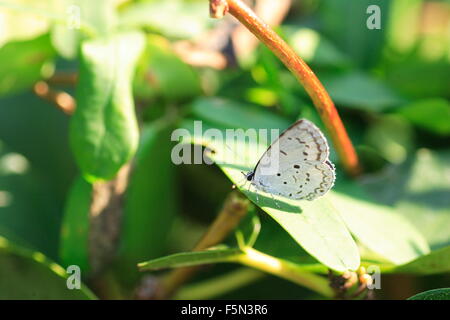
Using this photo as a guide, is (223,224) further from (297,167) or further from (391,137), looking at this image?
(391,137)

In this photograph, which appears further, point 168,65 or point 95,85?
point 168,65

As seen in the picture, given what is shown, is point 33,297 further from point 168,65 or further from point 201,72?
point 201,72

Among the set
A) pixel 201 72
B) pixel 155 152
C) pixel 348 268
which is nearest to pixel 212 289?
pixel 155 152

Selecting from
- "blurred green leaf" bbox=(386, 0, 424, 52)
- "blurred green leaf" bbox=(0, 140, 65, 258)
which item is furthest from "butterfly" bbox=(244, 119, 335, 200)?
"blurred green leaf" bbox=(386, 0, 424, 52)

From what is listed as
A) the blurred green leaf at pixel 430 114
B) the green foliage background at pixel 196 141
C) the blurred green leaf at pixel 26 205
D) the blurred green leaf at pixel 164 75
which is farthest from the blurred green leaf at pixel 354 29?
the blurred green leaf at pixel 26 205

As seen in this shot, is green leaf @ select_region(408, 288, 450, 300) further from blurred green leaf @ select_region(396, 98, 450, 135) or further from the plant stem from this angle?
blurred green leaf @ select_region(396, 98, 450, 135)

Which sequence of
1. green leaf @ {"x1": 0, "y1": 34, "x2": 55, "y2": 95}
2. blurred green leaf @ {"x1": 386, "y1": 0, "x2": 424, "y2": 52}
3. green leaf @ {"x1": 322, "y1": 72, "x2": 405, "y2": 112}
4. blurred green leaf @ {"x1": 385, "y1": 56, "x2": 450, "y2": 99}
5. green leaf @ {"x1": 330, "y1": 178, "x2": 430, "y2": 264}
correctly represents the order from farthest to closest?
blurred green leaf @ {"x1": 386, "y1": 0, "x2": 424, "y2": 52}, blurred green leaf @ {"x1": 385, "y1": 56, "x2": 450, "y2": 99}, green leaf @ {"x1": 322, "y1": 72, "x2": 405, "y2": 112}, green leaf @ {"x1": 0, "y1": 34, "x2": 55, "y2": 95}, green leaf @ {"x1": 330, "y1": 178, "x2": 430, "y2": 264}
